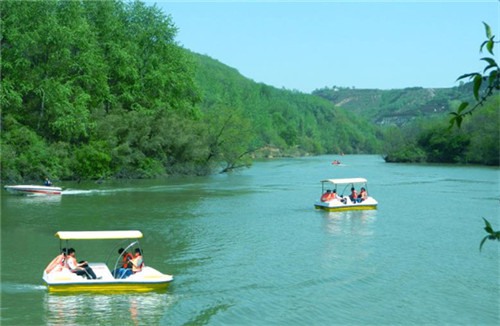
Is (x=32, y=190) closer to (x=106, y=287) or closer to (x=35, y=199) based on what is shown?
(x=35, y=199)

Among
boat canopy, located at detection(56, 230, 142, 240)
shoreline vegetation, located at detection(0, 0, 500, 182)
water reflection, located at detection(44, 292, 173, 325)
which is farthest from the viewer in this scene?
shoreline vegetation, located at detection(0, 0, 500, 182)

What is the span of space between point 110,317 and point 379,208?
2795cm

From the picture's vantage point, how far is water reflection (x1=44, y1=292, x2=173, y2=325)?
16.9 metres

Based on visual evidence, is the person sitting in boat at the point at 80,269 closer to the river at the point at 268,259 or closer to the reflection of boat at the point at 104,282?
the reflection of boat at the point at 104,282

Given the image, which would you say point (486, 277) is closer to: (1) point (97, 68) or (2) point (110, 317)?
(2) point (110, 317)

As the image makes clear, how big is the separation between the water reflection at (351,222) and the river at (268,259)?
10 cm

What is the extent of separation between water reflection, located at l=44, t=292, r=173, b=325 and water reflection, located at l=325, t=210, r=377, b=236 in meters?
14.8

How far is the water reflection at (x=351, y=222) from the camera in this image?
3231 centimetres

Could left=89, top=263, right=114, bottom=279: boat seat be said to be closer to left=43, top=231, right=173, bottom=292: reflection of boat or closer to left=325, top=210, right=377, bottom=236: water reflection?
left=43, top=231, right=173, bottom=292: reflection of boat

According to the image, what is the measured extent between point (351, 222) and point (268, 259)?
38.8 feet

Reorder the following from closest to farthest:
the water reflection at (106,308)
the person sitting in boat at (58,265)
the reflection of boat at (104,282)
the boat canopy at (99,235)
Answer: the water reflection at (106,308), the reflection of boat at (104,282), the person sitting in boat at (58,265), the boat canopy at (99,235)

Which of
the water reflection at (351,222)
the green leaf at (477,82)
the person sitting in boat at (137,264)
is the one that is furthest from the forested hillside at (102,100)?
the green leaf at (477,82)

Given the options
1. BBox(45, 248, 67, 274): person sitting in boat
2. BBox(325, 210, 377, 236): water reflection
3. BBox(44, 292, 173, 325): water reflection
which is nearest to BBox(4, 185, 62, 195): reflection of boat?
BBox(325, 210, 377, 236): water reflection

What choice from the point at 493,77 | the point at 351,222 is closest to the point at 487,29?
the point at 493,77
